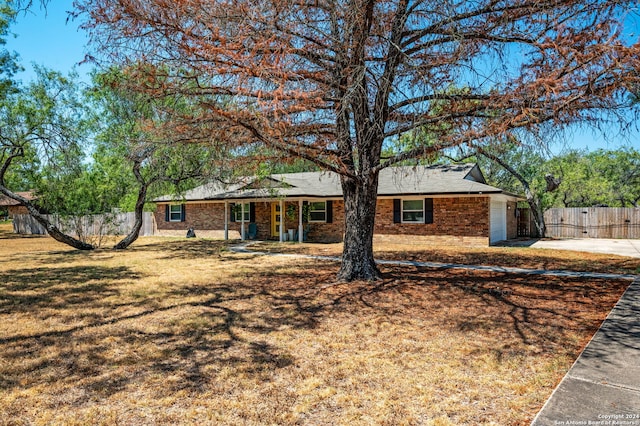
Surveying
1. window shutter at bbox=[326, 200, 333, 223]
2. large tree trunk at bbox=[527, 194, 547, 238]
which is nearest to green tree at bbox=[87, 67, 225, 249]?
window shutter at bbox=[326, 200, 333, 223]

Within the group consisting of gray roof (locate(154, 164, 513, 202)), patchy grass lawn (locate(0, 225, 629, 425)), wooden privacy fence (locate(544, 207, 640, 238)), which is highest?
gray roof (locate(154, 164, 513, 202))

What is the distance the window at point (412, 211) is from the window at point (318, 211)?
164 inches

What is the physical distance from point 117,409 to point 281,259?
997 cm

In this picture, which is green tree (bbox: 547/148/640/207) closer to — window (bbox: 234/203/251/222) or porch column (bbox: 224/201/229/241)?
window (bbox: 234/203/251/222)

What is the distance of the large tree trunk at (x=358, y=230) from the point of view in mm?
8477

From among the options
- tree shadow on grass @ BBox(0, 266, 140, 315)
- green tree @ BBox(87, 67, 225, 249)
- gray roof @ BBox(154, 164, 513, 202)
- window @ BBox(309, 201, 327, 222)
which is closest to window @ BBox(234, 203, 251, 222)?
gray roof @ BBox(154, 164, 513, 202)

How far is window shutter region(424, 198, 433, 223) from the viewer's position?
1741cm

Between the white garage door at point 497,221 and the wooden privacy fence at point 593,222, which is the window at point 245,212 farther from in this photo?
the wooden privacy fence at point 593,222

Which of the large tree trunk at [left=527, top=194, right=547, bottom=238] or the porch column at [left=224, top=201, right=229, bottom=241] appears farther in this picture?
the large tree trunk at [left=527, top=194, right=547, bottom=238]

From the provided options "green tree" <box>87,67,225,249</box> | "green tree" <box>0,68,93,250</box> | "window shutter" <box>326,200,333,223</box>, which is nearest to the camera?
"green tree" <box>87,67,225,249</box>

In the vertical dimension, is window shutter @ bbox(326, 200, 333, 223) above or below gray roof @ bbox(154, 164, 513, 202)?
below

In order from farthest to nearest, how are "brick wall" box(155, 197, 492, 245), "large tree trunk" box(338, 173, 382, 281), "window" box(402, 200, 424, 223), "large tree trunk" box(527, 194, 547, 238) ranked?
"large tree trunk" box(527, 194, 547, 238), "window" box(402, 200, 424, 223), "brick wall" box(155, 197, 492, 245), "large tree trunk" box(338, 173, 382, 281)

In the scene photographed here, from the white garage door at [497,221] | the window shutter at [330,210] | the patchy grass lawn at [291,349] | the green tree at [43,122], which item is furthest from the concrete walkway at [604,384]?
the green tree at [43,122]

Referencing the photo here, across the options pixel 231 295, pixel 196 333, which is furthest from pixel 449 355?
pixel 231 295
